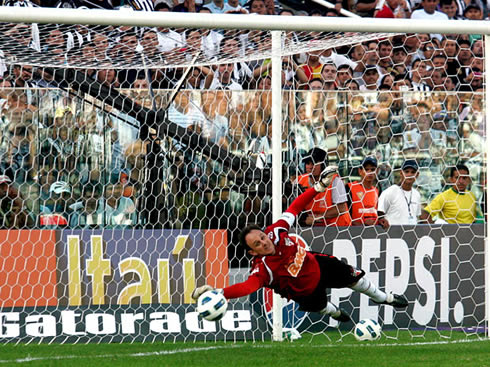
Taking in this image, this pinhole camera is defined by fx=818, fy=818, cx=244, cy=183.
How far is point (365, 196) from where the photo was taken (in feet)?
26.5

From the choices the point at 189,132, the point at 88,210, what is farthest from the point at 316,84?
the point at 88,210

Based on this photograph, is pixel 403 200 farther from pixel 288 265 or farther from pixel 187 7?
pixel 187 7

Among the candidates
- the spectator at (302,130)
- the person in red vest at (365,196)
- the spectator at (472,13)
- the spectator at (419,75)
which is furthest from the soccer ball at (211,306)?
the spectator at (472,13)

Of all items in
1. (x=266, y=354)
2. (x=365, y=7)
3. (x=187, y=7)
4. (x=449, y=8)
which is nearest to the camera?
(x=266, y=354)

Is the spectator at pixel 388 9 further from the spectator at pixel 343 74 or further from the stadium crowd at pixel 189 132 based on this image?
the stadium crowd at pixel 189 132

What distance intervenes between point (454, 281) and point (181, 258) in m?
2.65

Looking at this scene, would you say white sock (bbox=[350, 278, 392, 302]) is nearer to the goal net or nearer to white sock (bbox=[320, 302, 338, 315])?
white sock (bbox=[320, 302, 338, 315])

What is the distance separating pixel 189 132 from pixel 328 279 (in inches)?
93.0

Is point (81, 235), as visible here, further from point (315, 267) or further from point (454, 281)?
point (454, 281)

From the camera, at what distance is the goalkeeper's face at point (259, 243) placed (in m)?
5.98

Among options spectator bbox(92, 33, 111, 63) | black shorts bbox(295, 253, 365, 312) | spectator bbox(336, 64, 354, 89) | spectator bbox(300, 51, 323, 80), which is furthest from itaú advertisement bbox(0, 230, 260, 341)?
spectator bbox(336, 64, 354, 89)

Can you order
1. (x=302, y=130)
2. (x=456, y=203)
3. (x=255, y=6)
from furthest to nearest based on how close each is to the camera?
(x=255, y=6) < (x=456, y=203) < (x=302, y=130)

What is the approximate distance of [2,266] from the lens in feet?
23.4

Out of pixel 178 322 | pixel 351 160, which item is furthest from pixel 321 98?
pixel 178 322
